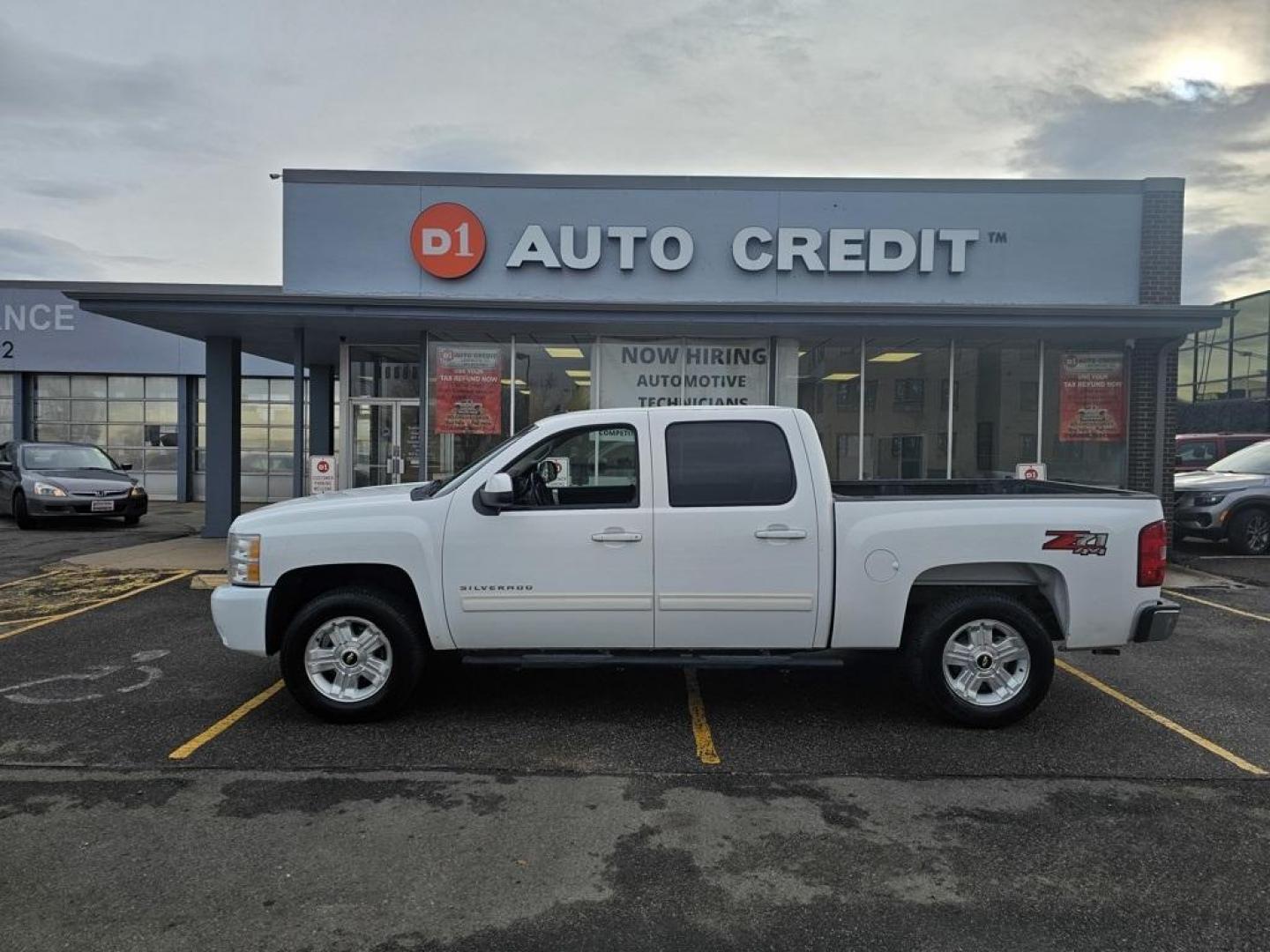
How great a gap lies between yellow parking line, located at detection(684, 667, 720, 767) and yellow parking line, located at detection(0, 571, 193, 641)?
587 cm

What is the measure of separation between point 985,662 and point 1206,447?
14220mm

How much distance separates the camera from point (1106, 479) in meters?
13.2

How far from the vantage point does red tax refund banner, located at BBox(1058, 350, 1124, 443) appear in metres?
12.9

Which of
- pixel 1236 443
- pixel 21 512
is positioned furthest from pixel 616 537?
pixel 1236 443

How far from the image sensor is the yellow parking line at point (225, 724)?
477cm

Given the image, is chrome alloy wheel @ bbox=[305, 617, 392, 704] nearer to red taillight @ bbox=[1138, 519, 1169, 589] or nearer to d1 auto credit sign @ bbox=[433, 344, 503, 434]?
red taillight @ bbox=[1138, 519, 1169, 589]

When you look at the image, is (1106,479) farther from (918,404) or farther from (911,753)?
(911,753)

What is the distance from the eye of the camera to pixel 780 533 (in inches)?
199

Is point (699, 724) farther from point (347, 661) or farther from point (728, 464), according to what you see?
point (347, 661)

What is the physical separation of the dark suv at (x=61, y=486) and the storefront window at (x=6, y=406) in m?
6.62

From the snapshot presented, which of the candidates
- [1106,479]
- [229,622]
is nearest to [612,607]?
[229,622]

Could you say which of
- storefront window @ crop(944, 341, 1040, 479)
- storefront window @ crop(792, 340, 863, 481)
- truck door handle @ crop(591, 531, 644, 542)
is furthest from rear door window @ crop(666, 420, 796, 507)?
storefront window @ crop(944, 341, 1040, 479)

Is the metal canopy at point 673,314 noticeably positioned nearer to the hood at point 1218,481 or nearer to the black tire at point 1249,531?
the hood at point 1218,481

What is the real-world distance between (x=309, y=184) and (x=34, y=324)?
1363 centimetres
